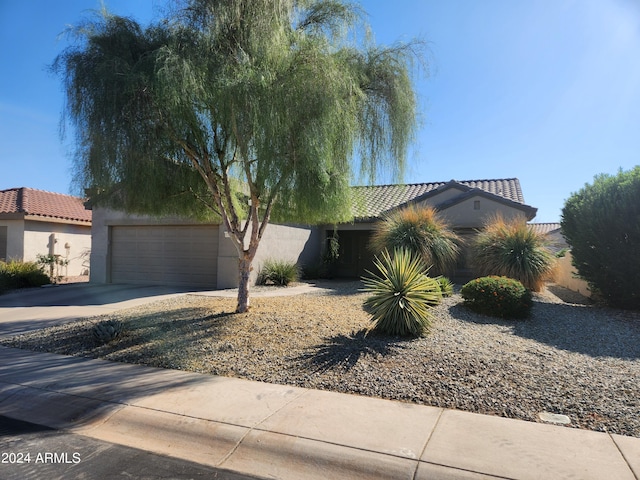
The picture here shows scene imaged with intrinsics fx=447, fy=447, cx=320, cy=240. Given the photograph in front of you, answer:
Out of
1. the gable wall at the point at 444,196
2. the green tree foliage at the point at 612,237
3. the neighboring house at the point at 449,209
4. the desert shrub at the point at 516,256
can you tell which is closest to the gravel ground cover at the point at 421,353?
the green tree foliage at the point at 612,237

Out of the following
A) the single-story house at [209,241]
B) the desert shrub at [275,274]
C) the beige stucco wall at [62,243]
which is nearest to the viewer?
the single-story house at [209,241]

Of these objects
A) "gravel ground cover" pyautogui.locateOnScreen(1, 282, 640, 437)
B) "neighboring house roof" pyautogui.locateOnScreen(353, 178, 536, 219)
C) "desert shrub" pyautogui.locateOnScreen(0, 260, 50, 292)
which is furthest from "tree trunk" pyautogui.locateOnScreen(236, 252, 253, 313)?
"desert shrub" pyautogui.locateOnScreen(0, 260, 50, 292)

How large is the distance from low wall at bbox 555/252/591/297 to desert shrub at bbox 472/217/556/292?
Answer: 5.56 feet

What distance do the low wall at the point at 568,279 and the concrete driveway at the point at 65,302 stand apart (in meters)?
13.1

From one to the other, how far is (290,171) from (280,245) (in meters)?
10.1

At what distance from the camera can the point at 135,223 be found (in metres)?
17.2

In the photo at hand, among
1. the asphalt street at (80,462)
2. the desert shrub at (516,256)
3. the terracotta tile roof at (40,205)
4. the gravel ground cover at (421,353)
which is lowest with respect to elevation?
the asphalt street at (80,462)

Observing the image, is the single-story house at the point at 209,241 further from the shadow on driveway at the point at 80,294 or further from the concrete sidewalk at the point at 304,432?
the concrete sidewalk at the point at 304,432

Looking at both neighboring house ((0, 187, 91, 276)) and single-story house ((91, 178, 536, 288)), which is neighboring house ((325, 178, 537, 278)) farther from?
neighboring house ((0, 187, 91, 276))

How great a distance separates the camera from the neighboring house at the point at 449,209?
18438 millimetres

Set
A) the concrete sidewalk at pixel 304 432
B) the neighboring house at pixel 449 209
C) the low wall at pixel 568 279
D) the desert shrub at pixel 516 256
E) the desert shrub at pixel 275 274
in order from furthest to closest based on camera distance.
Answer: the neighboring house at pixel 449 209, the desert shrub at pixel 275 274, the low wall at pixel 568 279, the desert shrub at pixel 516 256, the concrete sidewalk at pixel 304 432

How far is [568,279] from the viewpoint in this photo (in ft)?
56.7

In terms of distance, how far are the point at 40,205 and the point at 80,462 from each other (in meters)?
21.1

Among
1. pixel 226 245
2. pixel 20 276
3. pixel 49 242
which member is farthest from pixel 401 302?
pixel 49 242
